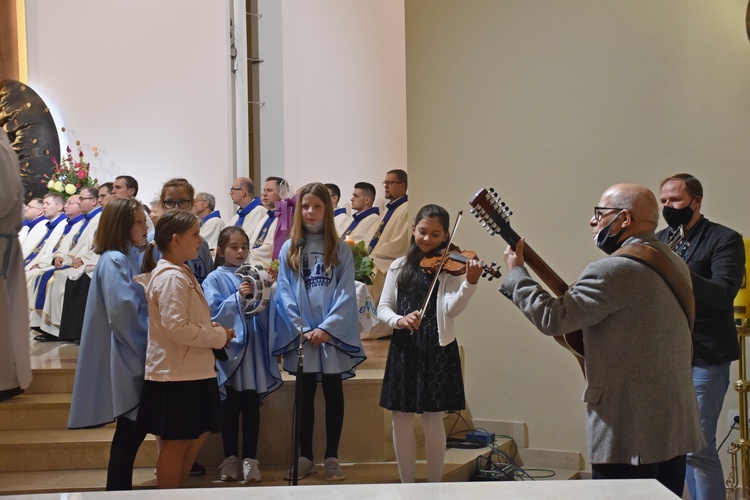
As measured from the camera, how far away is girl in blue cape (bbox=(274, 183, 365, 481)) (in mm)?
4477

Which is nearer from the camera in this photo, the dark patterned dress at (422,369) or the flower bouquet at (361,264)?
the dark patterned dress at (422,369)

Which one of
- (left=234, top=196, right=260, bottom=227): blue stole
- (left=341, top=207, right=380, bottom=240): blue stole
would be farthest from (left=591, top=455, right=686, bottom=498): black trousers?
(left=234, top=196, right=260, bottom=227): blue stole

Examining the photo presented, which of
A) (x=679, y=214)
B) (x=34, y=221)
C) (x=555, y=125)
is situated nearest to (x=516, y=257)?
(x=679, y=214)

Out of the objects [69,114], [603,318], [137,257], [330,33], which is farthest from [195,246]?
[69,114]

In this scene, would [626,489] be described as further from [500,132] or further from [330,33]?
[330,33]

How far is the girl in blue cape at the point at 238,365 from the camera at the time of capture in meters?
4.53

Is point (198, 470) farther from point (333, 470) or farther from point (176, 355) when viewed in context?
point (176, 355)

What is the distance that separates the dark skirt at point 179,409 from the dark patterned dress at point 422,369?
84 cm

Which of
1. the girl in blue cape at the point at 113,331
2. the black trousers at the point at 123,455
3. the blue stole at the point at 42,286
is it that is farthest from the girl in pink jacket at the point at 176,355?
the blue stole at the point at 42,286

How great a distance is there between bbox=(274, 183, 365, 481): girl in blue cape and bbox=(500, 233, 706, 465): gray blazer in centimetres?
198

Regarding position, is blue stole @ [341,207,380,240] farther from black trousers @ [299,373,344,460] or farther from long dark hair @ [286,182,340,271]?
black trousers @ [299,373,344,460]

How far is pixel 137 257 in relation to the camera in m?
4.38

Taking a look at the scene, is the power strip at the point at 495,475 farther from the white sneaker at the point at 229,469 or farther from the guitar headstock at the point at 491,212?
the guitar headstock at the point at 491,212

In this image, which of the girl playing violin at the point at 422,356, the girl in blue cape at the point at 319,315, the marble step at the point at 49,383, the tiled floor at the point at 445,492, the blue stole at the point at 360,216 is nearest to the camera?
the tiled floor at the point at 445,492
